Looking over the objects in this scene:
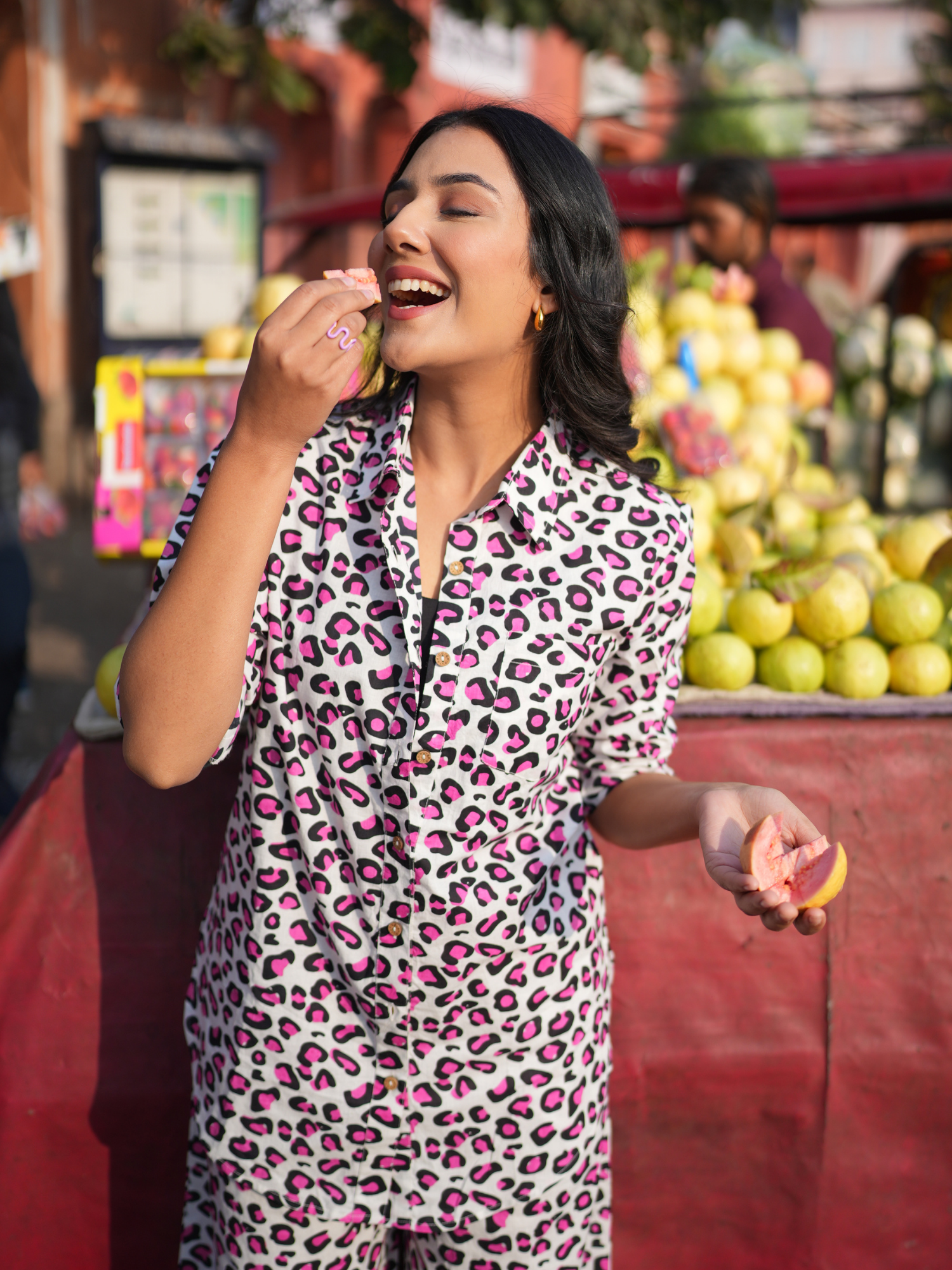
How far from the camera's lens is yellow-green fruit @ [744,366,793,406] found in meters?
3.62

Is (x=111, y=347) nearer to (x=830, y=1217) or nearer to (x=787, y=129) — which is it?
(x=787, y=129)

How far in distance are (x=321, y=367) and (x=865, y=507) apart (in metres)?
2.30

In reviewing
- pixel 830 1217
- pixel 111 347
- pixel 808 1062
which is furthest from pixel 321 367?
pixel 111 347

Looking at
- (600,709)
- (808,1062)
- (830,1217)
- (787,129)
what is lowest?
(830,1217)

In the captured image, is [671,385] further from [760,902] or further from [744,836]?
[760,902]

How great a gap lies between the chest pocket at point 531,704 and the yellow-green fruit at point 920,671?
3.57ft

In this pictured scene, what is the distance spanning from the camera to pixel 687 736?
2.04 meters

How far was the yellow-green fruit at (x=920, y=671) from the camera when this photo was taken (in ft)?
7.13

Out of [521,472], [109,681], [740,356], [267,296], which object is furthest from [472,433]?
[740,356]

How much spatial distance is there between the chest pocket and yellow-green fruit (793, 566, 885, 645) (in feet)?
3.30

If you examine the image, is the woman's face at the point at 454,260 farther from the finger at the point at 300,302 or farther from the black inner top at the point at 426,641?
the black inner top at the point at 426,641

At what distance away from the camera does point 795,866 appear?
3.93 feet

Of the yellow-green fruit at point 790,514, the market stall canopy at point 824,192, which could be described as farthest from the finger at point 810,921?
the market stall canopy at point 824,192

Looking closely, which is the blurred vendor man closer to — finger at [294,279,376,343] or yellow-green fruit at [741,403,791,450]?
yellow-green fruit at [741,403,791,450]
